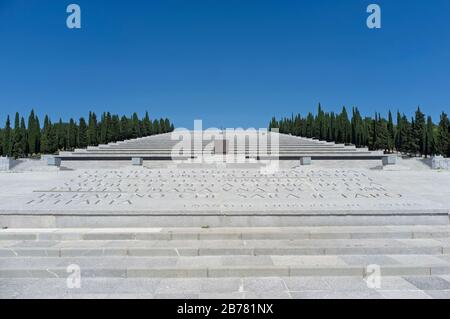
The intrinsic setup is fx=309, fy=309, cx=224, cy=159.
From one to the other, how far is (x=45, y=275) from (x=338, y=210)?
16.5 feet

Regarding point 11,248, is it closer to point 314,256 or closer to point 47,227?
point 47,227

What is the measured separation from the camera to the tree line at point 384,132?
142 feet

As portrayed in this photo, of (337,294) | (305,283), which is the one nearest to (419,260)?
(337,294)

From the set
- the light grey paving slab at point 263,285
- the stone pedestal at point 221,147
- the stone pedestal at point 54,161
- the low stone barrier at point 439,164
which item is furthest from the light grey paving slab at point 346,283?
the low stone barrier at point 439,164

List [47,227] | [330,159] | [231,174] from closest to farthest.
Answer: [47,227]
[231,174]
[330,159]

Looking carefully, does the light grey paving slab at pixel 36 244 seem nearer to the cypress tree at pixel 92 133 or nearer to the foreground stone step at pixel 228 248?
the foreground stone step at pixel 228 248

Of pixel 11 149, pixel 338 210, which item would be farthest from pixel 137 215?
pixel 11 149

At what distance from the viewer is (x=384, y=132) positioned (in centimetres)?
4641

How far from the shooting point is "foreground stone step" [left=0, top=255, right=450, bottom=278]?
13.7 ft

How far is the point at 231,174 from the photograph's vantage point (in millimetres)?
8445

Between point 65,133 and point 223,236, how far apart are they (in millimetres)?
53097

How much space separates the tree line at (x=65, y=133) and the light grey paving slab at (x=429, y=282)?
49613 mm
